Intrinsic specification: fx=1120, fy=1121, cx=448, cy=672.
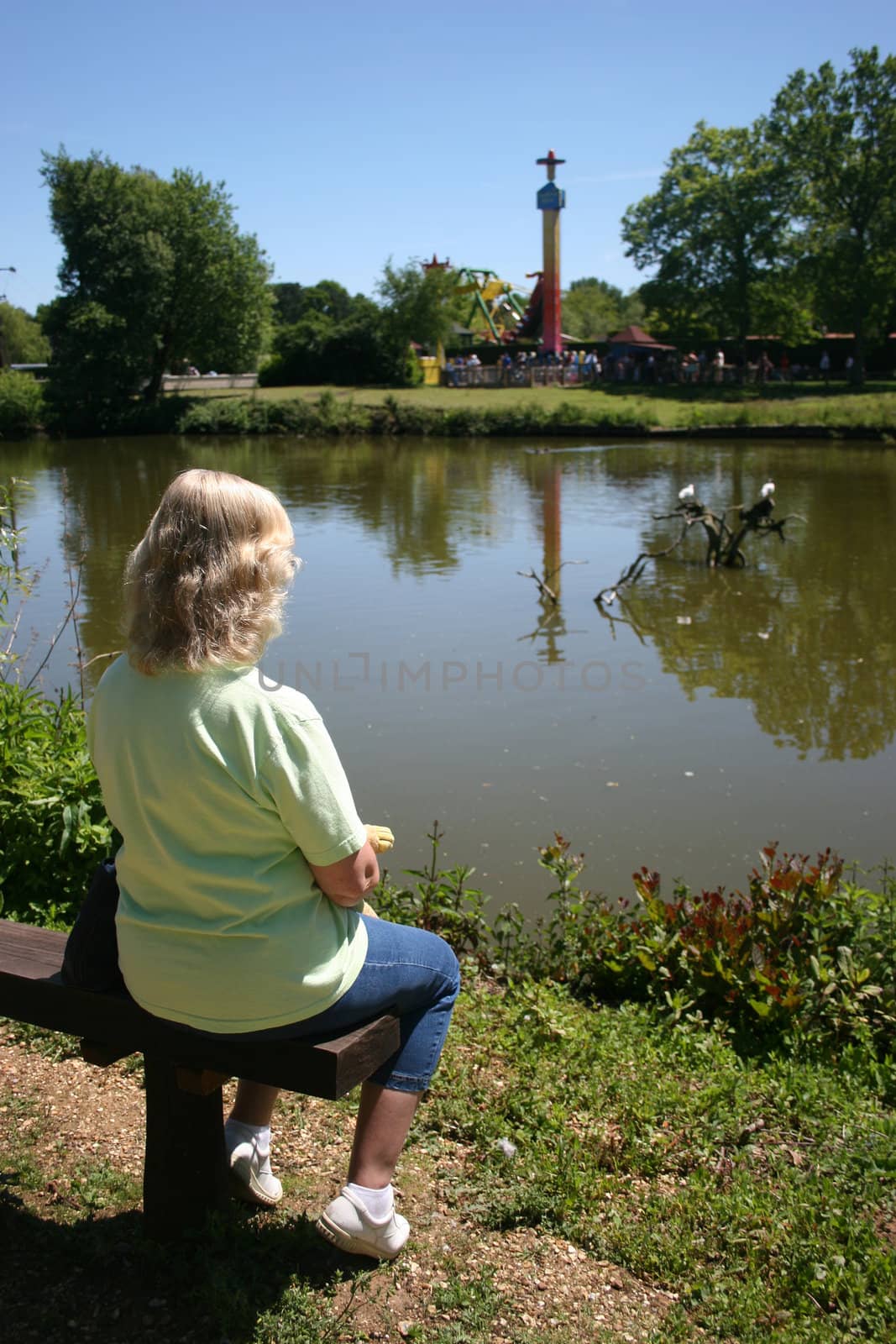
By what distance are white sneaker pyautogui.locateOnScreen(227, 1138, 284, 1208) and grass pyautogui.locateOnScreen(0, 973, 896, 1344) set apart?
48 mm

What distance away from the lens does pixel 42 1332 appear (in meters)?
2.12

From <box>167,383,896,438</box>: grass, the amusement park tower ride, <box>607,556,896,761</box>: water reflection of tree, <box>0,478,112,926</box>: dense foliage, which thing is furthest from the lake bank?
<box>0,478,112,926</box>: dense foliage

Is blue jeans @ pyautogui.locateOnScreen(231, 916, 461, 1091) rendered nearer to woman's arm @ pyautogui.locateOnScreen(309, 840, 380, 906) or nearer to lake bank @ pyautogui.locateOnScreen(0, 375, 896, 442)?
woman's arm @ pyautogui.locateOnScreen(309, 840, 380, 906)

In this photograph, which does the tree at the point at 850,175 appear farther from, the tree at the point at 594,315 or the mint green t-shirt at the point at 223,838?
the mint green t-shirt at the point at 223,838

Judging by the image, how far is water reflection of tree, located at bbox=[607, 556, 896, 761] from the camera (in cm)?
899

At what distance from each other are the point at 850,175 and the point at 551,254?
14.8 m

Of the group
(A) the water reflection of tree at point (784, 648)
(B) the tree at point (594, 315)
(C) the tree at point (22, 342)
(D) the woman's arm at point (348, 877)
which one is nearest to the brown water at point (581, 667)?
(A) the water reflection of tree at point (784, 648)

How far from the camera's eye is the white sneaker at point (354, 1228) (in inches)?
90.7

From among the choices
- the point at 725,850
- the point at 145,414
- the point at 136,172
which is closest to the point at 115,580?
the point at 725,850

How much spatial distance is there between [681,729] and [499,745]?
1530 mm

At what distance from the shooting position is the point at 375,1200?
2318mm

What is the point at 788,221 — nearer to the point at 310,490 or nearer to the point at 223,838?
the point at 310,490

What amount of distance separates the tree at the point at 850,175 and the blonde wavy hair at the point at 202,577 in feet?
157

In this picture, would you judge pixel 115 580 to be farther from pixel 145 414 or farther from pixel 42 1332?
pixel 145 414
